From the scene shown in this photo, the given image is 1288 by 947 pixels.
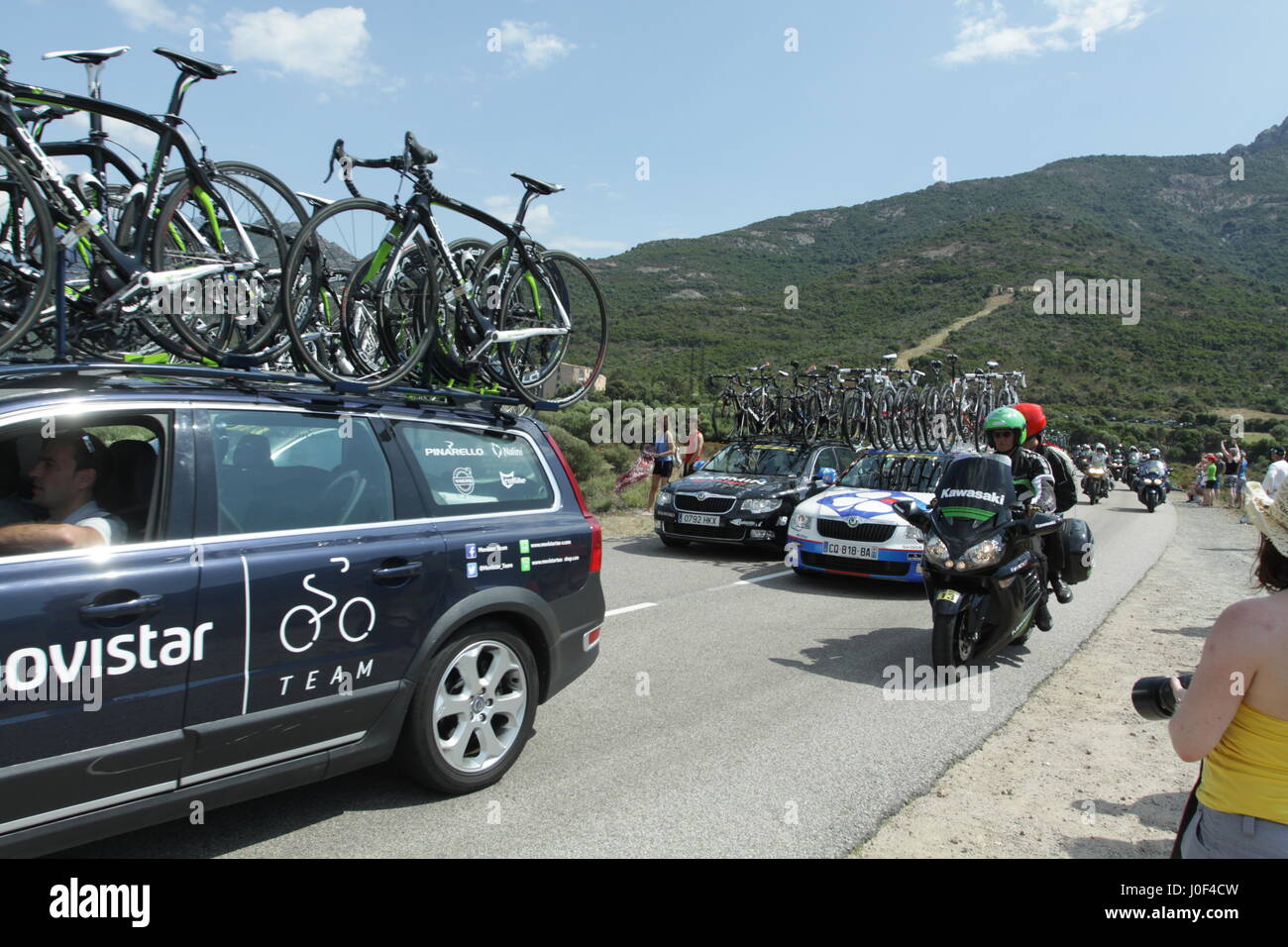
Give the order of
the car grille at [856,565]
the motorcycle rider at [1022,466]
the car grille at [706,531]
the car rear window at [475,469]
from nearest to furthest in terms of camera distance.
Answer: the car rear window at [475,469] → the motorcycle rider at [1022,466] → the car grille at [856,565] → the car grille at [706,531]

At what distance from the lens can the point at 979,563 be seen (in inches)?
260

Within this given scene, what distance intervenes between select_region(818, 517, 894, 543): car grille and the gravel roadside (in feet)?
7.80

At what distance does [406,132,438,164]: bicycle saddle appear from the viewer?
5.16 metres

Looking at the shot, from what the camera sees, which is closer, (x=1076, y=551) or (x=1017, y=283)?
(x=1076, y=551)

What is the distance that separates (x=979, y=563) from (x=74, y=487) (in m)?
5.69

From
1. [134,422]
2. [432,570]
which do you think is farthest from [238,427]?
[432,570]

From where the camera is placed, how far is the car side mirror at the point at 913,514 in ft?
23.8

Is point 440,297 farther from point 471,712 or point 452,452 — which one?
point 471,712

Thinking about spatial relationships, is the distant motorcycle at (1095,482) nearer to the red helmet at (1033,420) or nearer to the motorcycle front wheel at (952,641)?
the red helmet at (1033,420)

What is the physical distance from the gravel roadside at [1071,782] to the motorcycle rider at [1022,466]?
0.76 m

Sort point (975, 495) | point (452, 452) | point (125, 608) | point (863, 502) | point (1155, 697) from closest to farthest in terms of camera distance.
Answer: point (1155, 697)
point (125, 608)
point (452, 452)
point (975, 495)
point (863, 502)

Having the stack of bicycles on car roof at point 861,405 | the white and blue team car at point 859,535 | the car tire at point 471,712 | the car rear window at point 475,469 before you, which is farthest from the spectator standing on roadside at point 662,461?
the car tire at point 471,712

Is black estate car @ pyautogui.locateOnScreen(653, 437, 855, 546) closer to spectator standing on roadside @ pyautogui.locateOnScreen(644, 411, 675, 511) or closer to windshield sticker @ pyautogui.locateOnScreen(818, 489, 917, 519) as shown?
windshield sticker @ pyautogui.locateOnScreen(818, 489, 917, 519)

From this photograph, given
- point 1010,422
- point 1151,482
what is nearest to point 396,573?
point 1010,422
